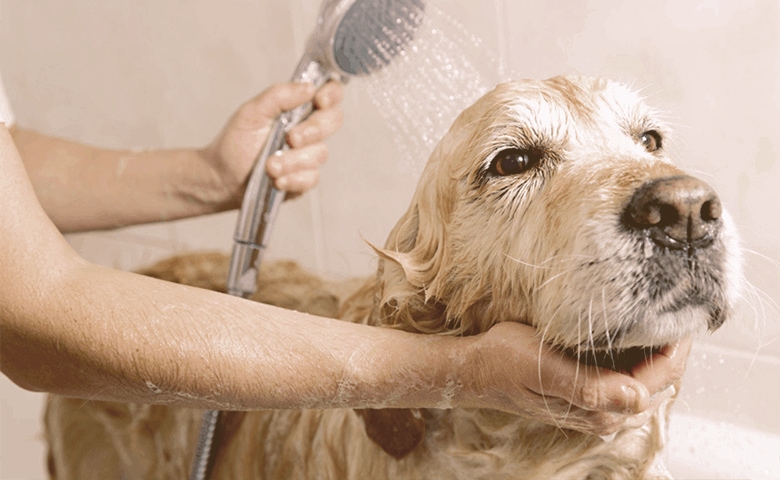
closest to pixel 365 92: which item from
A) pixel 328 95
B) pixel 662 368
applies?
pixel 328 95

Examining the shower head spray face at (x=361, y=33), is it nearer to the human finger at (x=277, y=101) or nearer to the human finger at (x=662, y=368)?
the human finger at (x=277, y=101)

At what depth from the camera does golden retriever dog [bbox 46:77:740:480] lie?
0.73 metres

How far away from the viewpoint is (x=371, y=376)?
2.76ft

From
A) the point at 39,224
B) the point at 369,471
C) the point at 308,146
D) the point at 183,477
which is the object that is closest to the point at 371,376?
the point at 369,471

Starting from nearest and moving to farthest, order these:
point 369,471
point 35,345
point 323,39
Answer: point 35,345
point 369,471
point 323,39

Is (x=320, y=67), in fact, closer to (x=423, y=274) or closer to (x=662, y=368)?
(x=423, y=274)

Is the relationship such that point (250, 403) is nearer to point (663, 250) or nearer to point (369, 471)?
point (369, 471)

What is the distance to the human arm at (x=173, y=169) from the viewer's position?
4.24ft

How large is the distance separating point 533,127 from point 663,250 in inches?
8.9

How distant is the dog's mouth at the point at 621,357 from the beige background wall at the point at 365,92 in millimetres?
267

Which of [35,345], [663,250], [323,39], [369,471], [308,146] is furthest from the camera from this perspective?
[308,146]

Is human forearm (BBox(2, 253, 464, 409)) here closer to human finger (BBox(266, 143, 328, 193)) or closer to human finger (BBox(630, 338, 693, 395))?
human finger (BBox(630, 338, 693, 395))

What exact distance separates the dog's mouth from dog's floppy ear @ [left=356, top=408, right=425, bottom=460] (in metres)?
0.27

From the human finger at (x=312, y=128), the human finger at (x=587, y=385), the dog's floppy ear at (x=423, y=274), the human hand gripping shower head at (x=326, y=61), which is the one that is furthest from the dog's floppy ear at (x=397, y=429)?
the human finger at (x=312, y=128)
